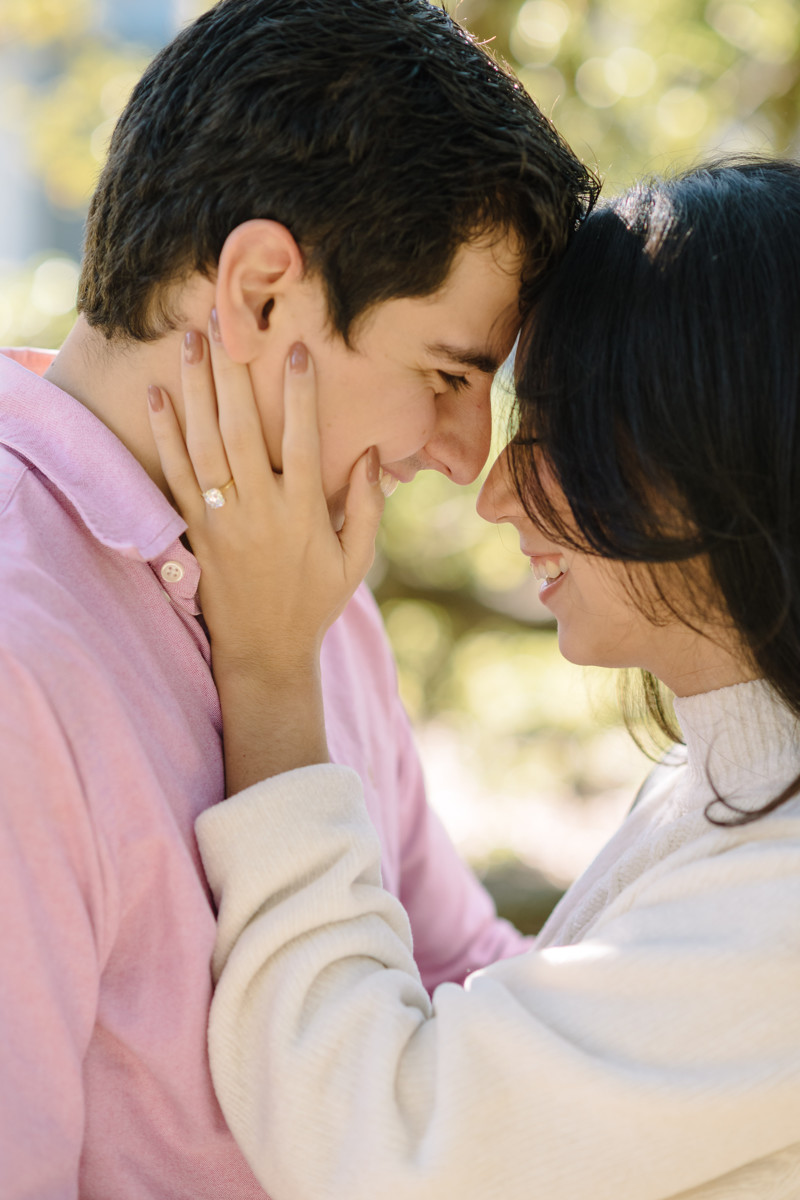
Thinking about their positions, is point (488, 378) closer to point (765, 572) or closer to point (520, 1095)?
point (765, 572)

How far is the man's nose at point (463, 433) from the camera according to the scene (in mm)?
1608

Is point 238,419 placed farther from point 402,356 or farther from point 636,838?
point 636,838

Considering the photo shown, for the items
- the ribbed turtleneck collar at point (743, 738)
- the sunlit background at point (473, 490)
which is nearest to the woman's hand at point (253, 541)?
the ribbed turtleneck collar at point (743, 738)

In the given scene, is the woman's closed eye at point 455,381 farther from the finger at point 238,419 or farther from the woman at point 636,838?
the finger at point 238,419

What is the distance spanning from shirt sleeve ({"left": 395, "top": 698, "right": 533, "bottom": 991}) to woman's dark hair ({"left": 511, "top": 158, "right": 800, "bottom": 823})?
79cm

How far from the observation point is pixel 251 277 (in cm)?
136

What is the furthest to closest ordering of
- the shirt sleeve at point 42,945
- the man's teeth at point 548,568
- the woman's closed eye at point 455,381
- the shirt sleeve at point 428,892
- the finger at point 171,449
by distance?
the shirt sleeve at point 428,892
the man's teeth at point 548,568
the woman's closed eye at point 455,381
the finger at point 171,449
the shirt sleeve at point 42,945

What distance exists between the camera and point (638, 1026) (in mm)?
1182

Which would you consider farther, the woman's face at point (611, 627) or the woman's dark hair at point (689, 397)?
the woman's face at point (611, 627)

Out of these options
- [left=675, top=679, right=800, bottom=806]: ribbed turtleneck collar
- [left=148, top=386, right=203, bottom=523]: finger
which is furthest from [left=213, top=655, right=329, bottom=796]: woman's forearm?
[left=675, top=679, right=800, bottom=806]: ribbed turtleneck collar

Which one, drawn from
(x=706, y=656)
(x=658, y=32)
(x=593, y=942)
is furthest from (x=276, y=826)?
(x=658, y=32)

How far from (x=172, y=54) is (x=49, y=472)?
0.58m

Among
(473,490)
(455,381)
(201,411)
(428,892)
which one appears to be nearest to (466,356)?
(455,381)

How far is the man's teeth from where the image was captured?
5.52ft
